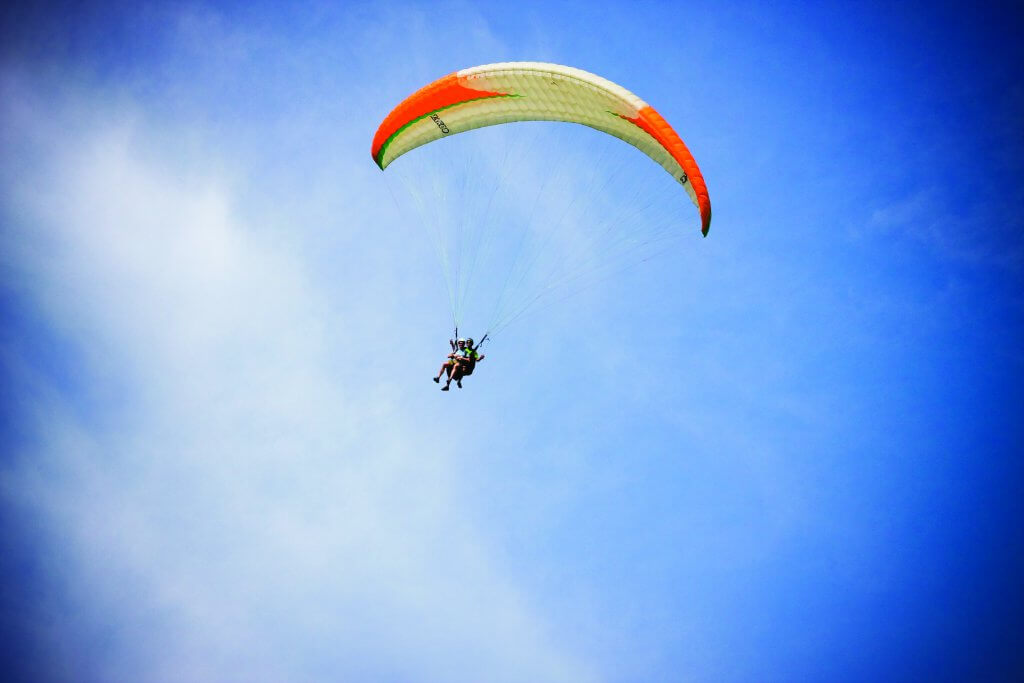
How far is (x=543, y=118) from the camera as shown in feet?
42.3

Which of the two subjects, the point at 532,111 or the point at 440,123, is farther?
the point at 440,123

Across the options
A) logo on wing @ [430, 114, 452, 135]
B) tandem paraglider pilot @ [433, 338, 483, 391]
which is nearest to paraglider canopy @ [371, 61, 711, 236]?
logo on wing @ [430, 114, 452, 135]

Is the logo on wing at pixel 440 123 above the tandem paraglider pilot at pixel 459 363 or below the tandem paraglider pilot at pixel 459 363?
above

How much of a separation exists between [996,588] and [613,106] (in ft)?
479

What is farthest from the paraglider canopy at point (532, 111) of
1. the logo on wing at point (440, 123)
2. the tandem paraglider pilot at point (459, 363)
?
the tandem paraglider pilot at point (459, 363)

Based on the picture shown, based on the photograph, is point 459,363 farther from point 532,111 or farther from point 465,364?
point 532,111

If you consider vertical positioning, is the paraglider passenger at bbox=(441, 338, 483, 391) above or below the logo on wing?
below

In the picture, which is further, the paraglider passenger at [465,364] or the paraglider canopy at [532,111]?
the paraglider passenger at [465,364]

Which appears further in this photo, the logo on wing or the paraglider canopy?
the logo on wing

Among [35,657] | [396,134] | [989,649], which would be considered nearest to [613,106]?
[396,134]

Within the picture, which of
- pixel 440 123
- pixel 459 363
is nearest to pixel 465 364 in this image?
pixel 459 363

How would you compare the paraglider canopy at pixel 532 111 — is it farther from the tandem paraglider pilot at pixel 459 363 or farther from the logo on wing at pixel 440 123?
the tandem paraglider pilot at pixel 459 363

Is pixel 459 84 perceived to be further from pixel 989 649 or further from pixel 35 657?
pixel 989 649

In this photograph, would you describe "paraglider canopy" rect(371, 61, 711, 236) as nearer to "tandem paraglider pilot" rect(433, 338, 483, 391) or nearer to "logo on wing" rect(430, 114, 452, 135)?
"logo on wing" rect(430, 114, 452, 135)
